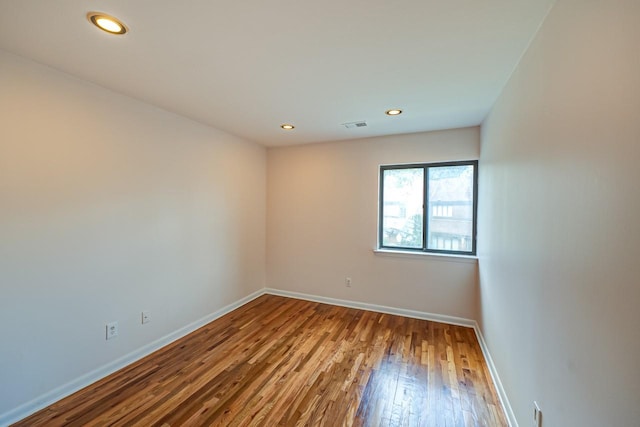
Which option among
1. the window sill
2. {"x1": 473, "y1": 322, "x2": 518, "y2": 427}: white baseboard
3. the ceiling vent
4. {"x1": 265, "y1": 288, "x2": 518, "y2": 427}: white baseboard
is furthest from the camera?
the window sill

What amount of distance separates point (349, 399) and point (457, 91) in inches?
101

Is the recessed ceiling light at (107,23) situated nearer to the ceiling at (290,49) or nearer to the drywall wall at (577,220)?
the ceiling at (290,49)

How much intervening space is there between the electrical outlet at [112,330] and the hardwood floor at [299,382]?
317 millimetres

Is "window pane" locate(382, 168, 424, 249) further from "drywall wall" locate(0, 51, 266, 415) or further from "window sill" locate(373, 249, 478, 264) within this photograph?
"drywall wall" locate(0, 51, 266, 415)

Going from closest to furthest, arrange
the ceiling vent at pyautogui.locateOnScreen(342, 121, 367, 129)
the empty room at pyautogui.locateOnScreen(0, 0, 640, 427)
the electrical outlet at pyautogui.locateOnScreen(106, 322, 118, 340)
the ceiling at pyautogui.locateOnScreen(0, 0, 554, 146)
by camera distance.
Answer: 1. the empty room at pyautogui.locateOnScreen(0, 0, 640, 427)
2. the ceiling at pyautogui.locateOnScreen(0, 0, 554, 146)
3. the electrical outlet at pyautogui.locateOnScreen(106, 322, 118, 340)
4. the ceiling vent at pyautogui.locateOnScreen(342, 121, 367, 129)

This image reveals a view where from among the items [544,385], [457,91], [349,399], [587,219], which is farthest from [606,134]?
[349,399]

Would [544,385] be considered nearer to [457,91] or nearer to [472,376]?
[472,376]

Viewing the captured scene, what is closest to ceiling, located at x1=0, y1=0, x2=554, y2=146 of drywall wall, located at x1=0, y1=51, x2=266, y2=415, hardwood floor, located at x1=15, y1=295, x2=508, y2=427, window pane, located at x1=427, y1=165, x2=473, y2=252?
drywall wall, located at x1=0, y1=51, x2=266, y2=415

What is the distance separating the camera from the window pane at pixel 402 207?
346cm

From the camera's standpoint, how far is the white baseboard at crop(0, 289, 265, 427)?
1723mm

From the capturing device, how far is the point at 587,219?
0.94 metres

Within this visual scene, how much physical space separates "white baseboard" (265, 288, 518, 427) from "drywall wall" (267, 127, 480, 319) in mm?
59

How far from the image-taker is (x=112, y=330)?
2240 mm

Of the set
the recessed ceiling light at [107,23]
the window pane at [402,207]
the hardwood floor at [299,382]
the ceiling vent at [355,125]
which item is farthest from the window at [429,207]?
the recessed ceiling light at [107,23]
